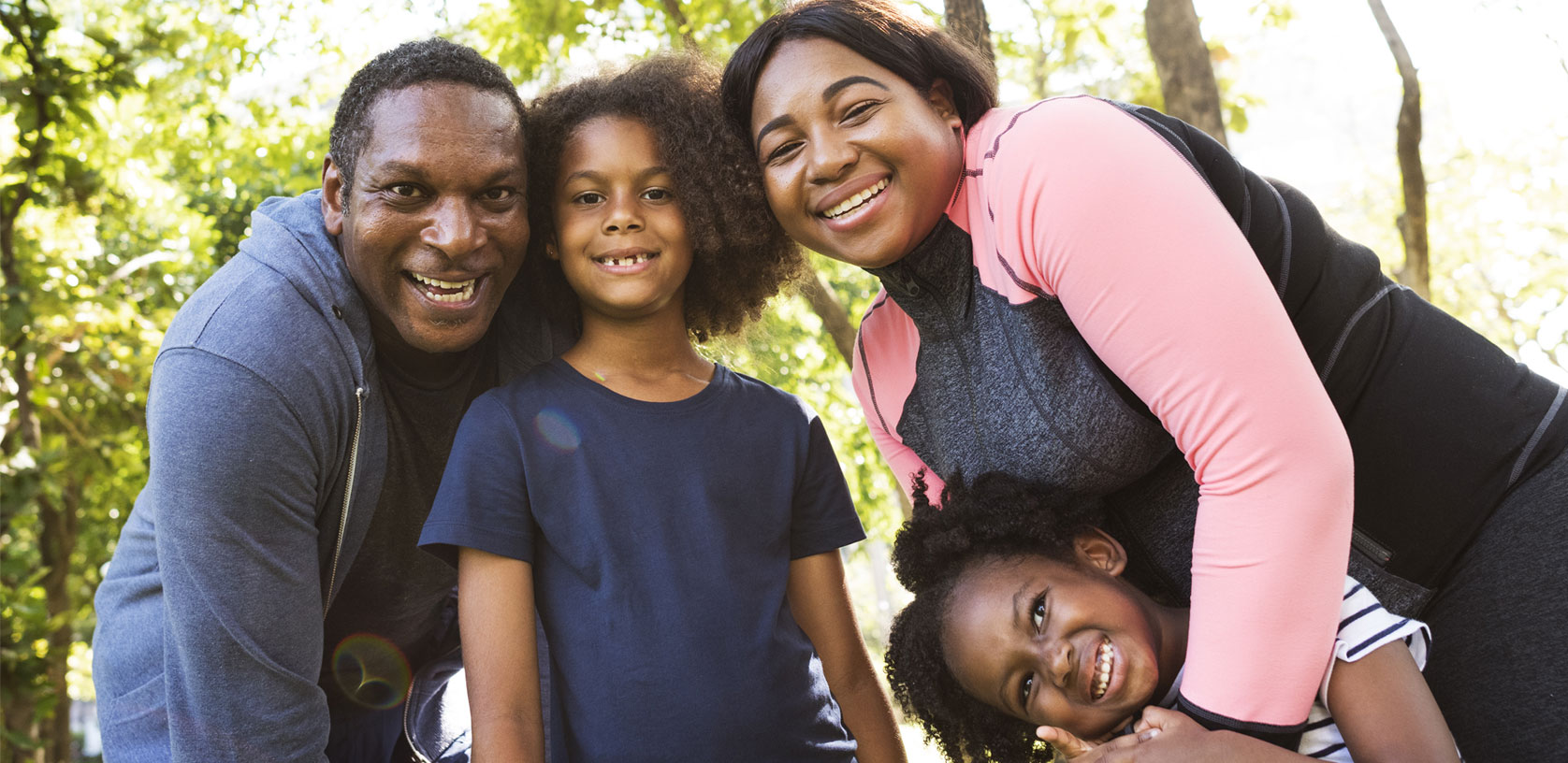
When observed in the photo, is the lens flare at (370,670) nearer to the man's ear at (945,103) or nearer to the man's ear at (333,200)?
the man's ear at (333,200)

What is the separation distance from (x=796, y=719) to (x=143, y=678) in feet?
4.70

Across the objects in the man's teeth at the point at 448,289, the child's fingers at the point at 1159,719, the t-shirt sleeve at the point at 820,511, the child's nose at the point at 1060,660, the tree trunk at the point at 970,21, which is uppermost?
the tree trunk at the point at 970,21

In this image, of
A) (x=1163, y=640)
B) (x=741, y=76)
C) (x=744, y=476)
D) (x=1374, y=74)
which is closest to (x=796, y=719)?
(x=744, y=476)

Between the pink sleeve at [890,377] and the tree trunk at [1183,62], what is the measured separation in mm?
2403

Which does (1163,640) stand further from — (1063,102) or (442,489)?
(442,489)

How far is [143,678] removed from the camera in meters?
2.43

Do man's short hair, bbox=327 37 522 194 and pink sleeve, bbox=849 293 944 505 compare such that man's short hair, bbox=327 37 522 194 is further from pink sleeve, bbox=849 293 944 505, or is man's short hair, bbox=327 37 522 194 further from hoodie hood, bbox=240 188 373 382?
pink sleeve, bbox=849 293 944 505

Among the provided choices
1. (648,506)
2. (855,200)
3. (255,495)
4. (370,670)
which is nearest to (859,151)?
(855,200)

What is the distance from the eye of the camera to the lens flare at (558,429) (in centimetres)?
242

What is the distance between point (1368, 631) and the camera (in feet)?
6.21

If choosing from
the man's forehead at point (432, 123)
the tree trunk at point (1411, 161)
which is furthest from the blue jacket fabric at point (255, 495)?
the tree trunk at point (1411, 161)

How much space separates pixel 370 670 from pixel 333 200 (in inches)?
45.0

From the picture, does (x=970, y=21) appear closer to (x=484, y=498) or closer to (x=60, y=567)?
(x=484, y=498)

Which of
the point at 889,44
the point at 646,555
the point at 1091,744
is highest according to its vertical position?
the point at 889,44
